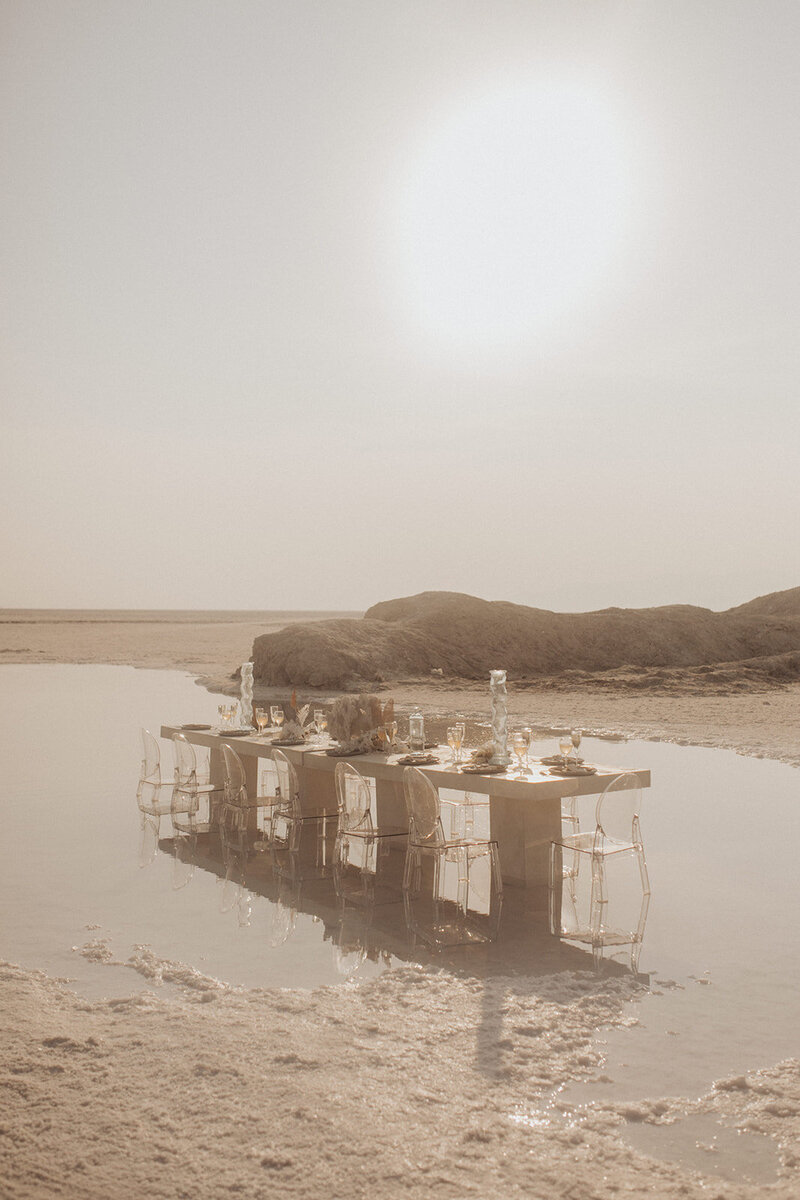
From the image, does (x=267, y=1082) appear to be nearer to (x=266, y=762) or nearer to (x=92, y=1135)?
(x=92, y=1135)

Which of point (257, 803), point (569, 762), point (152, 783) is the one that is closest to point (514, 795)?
point (569, 762)

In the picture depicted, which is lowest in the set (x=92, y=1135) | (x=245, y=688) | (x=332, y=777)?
(x=92, y=1135)

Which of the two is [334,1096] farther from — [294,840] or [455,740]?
[455,740]

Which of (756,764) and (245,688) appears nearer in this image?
(245,688)

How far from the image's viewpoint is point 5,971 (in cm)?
459

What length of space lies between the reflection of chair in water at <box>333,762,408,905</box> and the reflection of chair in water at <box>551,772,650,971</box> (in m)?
1.03

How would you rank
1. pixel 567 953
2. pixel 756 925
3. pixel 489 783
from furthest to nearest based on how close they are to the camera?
pixel 489 783, pixel 756 925, pixel 567 953

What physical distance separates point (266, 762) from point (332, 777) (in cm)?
288

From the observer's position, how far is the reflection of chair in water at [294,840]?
6.69m

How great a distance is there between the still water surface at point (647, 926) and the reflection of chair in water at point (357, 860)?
0.43 metres

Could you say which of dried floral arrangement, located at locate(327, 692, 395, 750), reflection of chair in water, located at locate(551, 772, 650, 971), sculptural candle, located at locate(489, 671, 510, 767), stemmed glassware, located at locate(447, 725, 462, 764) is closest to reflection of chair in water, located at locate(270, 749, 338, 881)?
dried floral arrangement, located at locate(327, 692, 395, 750)

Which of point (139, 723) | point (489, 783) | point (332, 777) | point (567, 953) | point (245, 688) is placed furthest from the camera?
point (139, 723)

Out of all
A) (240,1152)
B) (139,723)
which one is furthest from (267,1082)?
(139,723)

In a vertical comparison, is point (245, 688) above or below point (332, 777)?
above
